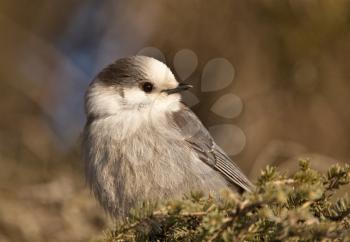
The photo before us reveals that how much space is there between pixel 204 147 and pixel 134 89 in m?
0.66

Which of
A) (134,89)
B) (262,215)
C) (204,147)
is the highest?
(134,89)

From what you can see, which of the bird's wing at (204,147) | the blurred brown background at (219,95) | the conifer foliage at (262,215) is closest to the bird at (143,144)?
the bird's wing at (204,147)

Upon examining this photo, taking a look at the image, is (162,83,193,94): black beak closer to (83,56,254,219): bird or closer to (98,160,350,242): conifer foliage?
(83,56,254,219): bird

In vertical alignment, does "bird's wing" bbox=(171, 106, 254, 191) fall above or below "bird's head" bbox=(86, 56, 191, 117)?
below

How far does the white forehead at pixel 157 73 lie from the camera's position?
4152mm

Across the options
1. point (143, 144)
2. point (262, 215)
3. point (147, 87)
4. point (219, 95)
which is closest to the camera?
point (262, 215)

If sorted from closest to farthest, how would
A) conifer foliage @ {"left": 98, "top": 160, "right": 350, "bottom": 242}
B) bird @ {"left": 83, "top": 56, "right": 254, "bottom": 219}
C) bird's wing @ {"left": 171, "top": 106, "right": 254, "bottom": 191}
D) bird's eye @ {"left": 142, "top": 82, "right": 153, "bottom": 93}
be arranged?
1. conifer foliage @ {"left": 98, "top": 160, "right": 350, "bottom": 242}
2. bird @ {"left": 83, "top": 56, "right": 254, "bottom": 219}
3. bird's eye @ {"left": 142, "top": 82, "right": 153, "bottom": 93}
4. bird's wing @ {"left": 171, "top": 106, "right": 254, "bottom": 191}

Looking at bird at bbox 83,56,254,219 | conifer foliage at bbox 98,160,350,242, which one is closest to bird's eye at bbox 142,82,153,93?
bird at bbox 83,56,254,219

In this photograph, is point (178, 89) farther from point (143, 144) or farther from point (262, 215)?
point (262, 215)

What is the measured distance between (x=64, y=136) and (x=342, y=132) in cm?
269

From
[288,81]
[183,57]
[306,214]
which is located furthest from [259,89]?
[306,214]

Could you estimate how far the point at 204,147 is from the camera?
440 cm

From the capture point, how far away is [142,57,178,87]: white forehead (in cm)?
415

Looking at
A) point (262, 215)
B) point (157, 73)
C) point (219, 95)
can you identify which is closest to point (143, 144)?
point (157, 73)
